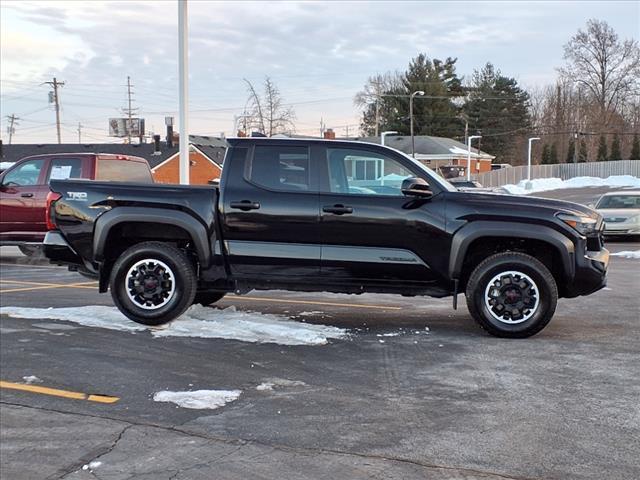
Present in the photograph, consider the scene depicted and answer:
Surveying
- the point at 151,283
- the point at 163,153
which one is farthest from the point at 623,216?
the point at 163,153

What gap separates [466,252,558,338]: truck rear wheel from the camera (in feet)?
21.2

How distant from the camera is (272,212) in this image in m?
6.73

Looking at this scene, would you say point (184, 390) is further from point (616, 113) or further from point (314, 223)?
point (616, 113)

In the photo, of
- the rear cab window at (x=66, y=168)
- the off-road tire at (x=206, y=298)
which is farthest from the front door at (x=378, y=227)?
the rear cab window at (x=66, y=168)

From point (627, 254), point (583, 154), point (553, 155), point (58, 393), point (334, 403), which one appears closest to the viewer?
point (334, 403)

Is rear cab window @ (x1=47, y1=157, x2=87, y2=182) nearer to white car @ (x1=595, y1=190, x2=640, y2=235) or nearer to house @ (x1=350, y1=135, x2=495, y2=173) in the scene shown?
white car @ (x1=595, y1=190, x2=640, y2=235)

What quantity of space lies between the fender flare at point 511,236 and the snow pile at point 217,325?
1.45m

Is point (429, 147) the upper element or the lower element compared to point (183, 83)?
upper

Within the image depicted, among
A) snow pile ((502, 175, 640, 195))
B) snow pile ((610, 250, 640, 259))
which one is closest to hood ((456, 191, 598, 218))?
snow pile ((610, 250, 640, 259))

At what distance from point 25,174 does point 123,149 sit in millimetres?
42477

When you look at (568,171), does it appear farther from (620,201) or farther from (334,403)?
(334,403)

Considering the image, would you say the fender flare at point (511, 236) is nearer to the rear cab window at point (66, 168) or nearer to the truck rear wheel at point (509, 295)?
the truck rear wheel at point (509, 295)

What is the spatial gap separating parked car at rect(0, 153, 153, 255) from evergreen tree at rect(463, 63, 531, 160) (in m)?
75.7

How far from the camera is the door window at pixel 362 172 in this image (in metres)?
6.71
